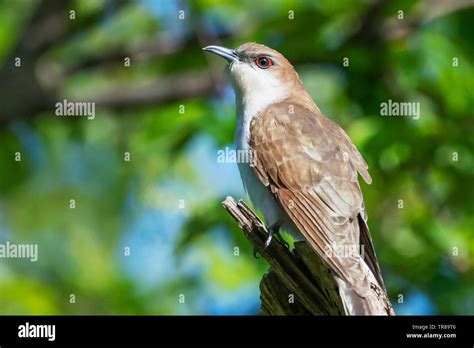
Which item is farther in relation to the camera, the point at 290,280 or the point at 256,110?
the point at 256,110

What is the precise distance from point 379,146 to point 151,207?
2.37m

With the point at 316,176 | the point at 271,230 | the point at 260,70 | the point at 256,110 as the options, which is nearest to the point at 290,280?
the point at 271,230

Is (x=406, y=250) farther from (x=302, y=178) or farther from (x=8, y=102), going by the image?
(x=8, y=102)

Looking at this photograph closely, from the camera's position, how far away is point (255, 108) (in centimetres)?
816

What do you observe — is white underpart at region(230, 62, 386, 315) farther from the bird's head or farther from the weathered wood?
the weathered wood

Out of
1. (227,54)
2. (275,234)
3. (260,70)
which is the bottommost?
(275,234)

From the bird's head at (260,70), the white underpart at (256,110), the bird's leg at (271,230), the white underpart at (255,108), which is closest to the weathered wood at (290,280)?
the bird's leg at (271,230)

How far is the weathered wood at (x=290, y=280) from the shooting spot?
6180 mm

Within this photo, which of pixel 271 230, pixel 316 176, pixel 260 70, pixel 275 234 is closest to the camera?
pixel 271 230

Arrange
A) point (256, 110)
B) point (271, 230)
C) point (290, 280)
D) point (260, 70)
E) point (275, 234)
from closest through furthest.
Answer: point (290, 280) → point (271, 230) → point (275, 234) → point (256, 110) → point (260, 70)

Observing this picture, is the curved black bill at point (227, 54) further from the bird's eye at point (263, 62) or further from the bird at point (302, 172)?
the bird's eye at point (263, 62)

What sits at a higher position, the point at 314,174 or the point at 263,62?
the point at 263,62

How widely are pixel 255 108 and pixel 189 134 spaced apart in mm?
1257

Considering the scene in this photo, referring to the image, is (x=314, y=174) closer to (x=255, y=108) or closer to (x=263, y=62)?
(x=255, y=108)
